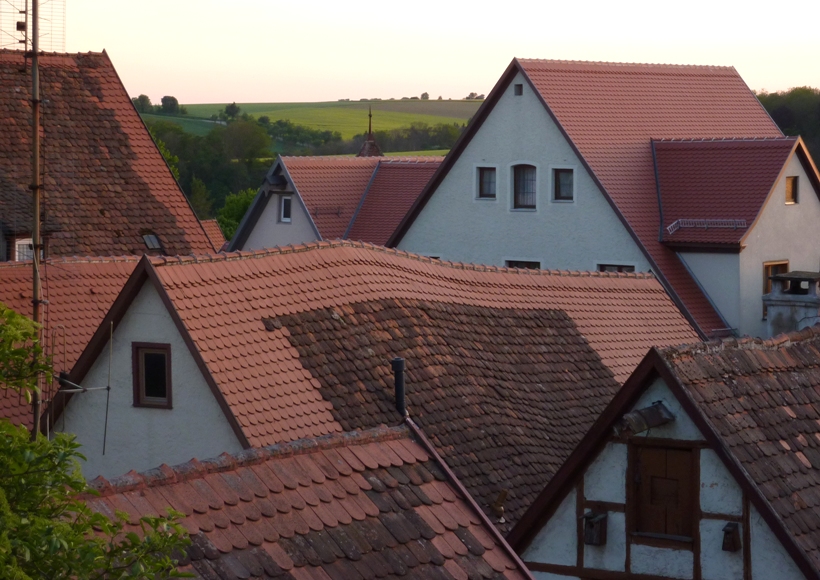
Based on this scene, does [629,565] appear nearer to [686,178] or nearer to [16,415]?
[16,415]

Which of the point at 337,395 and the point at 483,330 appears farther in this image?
the point at 483,330

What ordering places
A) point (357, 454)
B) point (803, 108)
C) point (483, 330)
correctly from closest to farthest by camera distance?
1. point (357, 454)
2. point (483, 330)
3. point (803, 108)

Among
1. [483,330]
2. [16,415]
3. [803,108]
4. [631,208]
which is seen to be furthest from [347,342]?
[803,108]

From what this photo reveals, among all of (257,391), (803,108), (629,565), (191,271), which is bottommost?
(629,565)

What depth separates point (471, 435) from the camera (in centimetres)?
1709

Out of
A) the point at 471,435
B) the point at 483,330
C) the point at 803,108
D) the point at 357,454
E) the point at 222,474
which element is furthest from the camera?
the point at 803,108

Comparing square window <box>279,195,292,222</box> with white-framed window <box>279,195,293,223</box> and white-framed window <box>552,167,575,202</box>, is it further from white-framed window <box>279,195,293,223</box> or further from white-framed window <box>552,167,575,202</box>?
white-framed window <box>552,167,575,202</box>

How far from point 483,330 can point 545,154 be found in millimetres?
14961

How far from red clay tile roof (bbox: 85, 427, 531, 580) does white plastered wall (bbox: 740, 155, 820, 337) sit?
70.6 feet

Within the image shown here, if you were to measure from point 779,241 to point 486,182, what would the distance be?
7066mm

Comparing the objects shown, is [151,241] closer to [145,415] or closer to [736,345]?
[145,415]

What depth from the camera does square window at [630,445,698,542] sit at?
1190cm

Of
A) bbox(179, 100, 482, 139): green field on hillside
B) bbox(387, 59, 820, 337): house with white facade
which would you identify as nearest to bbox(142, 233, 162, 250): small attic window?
bbox(387, 59, 820, 337): house with white facade

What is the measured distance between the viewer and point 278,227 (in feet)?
143
